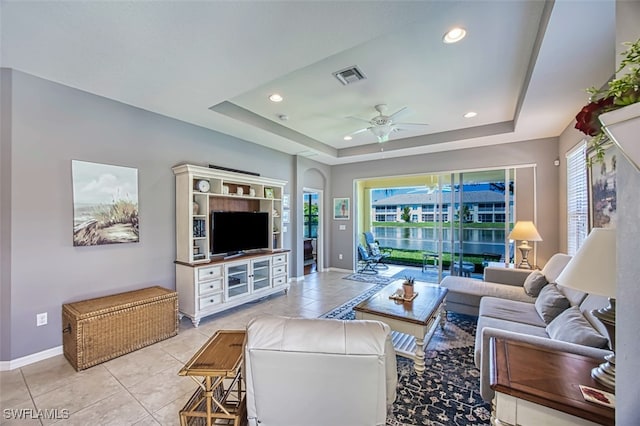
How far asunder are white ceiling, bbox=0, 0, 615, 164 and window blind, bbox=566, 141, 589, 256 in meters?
0.55

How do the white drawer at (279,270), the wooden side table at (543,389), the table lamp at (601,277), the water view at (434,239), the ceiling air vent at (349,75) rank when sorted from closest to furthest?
the wooden side table at (543,389) < the table lamp at (601,277) < the ceiling air vent at (349,75) < the white drawer at (279,270) < the water view at (434,239)

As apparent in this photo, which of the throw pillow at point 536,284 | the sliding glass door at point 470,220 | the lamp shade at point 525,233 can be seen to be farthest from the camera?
the sliding glass door at point 470,220

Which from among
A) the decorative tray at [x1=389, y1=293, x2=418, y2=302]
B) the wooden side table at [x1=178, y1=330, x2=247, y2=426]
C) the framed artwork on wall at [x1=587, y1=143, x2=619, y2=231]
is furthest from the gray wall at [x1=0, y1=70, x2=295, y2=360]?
the framed artwork on wall at [x1=587, y1=143, x2=619, y2=231]

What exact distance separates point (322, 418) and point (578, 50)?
3.20 m

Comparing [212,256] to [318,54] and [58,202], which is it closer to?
[58,202]

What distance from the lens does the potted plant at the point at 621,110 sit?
0.65m

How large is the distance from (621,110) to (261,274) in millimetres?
4377

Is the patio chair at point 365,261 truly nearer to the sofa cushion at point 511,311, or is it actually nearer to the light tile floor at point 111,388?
the sofa cushion at point 511,311

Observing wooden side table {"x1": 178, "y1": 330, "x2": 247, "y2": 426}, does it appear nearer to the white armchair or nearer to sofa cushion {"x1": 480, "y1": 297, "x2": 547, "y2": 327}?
the white armchair

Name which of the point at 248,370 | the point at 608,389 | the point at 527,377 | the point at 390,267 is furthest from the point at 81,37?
the point at 390,267

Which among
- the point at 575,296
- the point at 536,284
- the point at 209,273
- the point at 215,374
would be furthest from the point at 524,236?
the point at 209,273

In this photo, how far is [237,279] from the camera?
4062mm

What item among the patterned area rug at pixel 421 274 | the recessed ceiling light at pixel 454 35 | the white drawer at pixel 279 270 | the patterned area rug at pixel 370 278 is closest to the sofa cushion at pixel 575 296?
the recessed ceiling light at pixel 454 35

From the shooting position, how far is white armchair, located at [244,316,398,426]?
1258 millimetres
